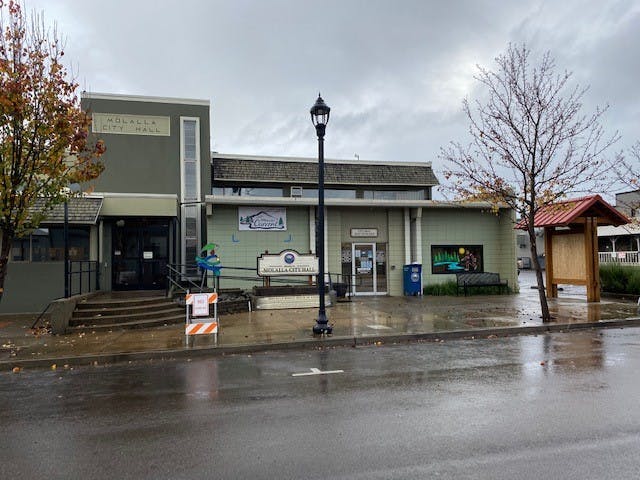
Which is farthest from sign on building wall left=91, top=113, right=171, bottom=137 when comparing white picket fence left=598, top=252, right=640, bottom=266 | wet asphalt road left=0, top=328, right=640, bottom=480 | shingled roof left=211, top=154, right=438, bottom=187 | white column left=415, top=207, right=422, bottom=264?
white picket fence left=598, top=252, right=640, bottom=266

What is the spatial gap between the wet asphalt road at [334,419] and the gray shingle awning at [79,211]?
723cm

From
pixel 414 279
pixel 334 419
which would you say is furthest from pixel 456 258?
pixel 334 419

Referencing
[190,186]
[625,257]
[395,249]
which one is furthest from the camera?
[625,257]

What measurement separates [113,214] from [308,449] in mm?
13195

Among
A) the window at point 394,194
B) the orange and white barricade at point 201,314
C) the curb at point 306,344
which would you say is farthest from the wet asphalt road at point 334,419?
the window at point 394,194

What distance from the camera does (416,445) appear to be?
4301 millimetres

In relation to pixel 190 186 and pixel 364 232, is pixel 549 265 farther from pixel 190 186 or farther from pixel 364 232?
pixel 190 186

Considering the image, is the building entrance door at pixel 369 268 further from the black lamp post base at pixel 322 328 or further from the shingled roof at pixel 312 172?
the black lamp post base at pixel 322 328

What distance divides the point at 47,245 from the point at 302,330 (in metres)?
9.63

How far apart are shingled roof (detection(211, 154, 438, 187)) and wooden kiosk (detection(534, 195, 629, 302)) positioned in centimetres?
599

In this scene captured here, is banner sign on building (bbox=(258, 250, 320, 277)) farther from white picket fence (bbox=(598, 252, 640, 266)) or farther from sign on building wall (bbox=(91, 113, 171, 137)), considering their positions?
white picket fence (bbox=(598, 252, 640, 266))

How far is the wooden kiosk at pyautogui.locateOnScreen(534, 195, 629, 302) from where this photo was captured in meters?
15.7

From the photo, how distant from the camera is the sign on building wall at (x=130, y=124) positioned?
1772 centimetres

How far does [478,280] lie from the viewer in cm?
1942
